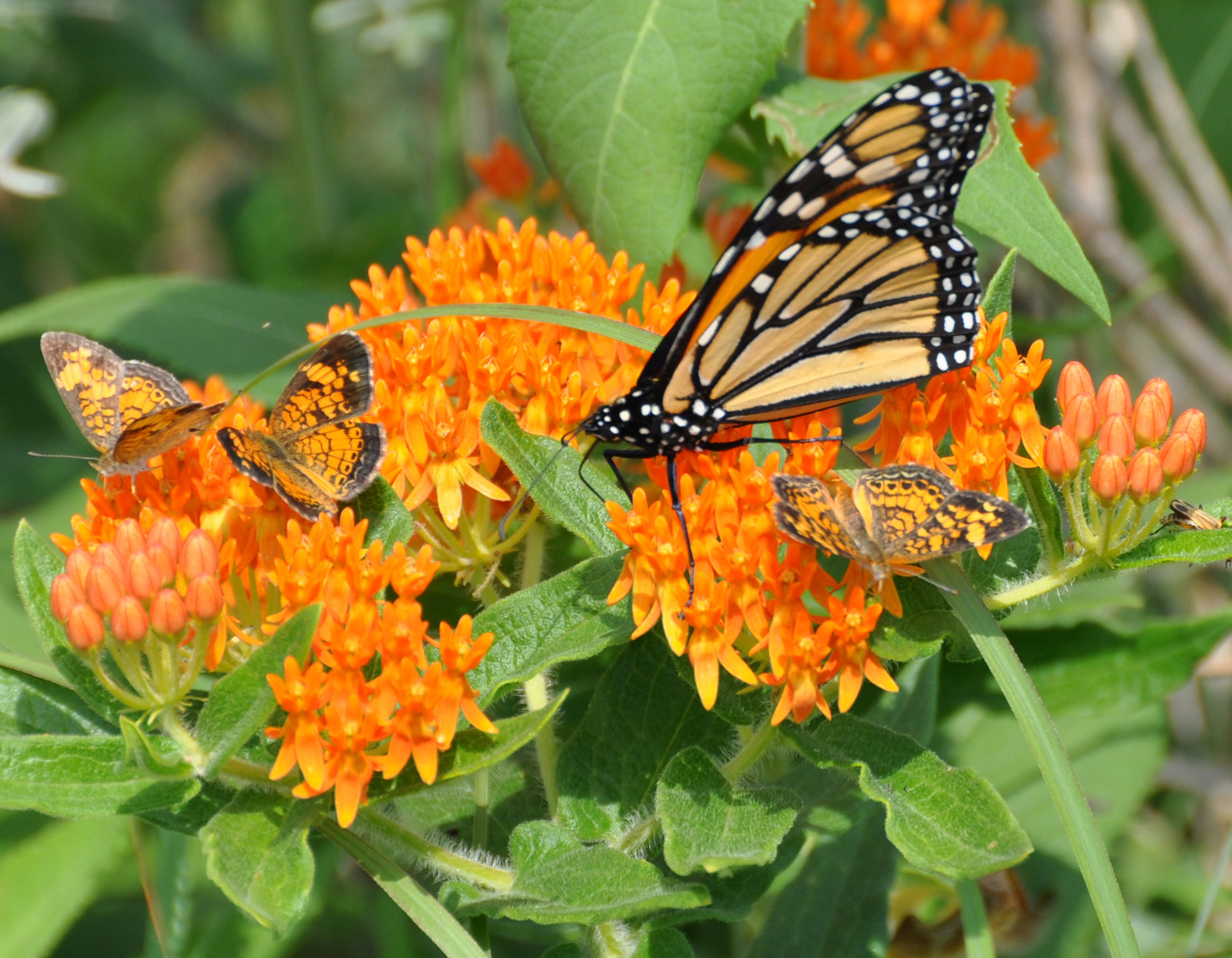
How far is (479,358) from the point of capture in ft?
8.14

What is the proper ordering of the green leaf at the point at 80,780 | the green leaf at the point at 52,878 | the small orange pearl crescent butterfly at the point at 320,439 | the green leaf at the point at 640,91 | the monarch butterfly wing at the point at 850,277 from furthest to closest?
the green leaf at the point at 52,878, the green leaf at the point at 640,91, the monarch butterfly wing at the point at 850,277, the small orange pearl crescent butterfly at the point at 320,439, the green leaf at the point at 80,780

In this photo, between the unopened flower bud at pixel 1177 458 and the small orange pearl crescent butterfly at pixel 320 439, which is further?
the small orange pearl crescent butterfly at pixel 320 439

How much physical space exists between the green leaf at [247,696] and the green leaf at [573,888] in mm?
500

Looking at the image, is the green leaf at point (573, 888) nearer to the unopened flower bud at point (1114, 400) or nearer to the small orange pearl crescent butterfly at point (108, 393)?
the small orange pearl crescent butterfly at point (108, 393)

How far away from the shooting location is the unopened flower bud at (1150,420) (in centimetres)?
219

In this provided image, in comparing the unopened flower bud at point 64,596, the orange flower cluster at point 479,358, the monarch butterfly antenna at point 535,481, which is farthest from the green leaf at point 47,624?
the monarch butterfly antenna at point 535,481

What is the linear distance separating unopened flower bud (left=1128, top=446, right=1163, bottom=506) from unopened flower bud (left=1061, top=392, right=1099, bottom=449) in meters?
0.11

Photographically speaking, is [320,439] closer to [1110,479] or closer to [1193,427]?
[1110,479]

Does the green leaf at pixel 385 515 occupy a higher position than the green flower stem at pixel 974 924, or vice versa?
the green leaf at pixel 385 515

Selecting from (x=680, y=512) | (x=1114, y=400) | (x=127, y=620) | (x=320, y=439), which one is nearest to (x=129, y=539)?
(x=127, y=620)

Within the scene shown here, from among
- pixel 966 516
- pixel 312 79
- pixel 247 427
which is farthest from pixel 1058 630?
pixel 312 79

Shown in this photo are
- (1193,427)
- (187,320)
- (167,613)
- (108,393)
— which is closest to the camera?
(167,613)

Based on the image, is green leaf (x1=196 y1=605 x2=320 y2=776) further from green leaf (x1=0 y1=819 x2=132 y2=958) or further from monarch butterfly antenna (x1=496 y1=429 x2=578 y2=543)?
green leaf (x1=0 y1=819 x2=132 y2=958)

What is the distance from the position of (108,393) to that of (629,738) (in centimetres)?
126
